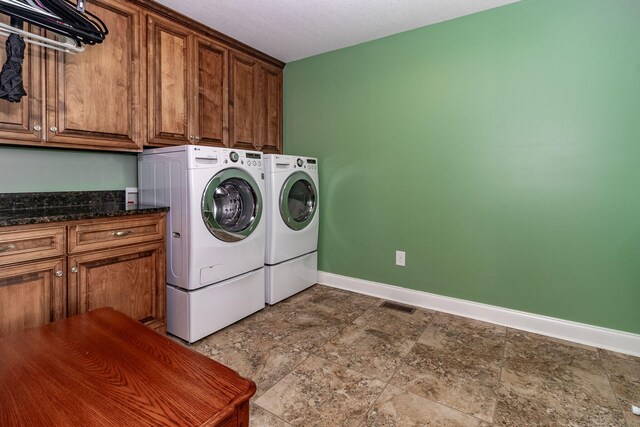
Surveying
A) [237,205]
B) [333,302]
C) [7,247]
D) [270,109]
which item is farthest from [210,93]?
[333,302]

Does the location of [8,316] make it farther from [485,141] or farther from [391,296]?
[485,141]

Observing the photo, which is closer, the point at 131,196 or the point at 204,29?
the point at 131,196

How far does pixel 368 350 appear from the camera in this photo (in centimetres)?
198

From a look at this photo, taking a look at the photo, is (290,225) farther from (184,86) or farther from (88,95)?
(88,95)

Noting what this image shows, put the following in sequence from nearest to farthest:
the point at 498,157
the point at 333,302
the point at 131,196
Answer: the point at 498,157
the point at 131,196
the point at 333,302

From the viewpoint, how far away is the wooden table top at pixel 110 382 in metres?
0.64

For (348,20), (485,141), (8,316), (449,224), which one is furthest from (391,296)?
(8,316)

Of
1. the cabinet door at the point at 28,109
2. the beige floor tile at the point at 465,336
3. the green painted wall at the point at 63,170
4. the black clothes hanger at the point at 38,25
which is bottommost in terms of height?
the beige floor tile at the point at 465,336

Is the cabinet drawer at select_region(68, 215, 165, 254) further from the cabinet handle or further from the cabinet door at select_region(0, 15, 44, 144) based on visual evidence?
the cabinet door at select_region(0, 15, 44, 144)

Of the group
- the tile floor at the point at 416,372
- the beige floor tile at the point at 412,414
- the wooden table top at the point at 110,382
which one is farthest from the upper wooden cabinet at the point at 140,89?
the beige floor tile at the point at 412,414

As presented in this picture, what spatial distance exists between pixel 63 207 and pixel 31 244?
66 cm

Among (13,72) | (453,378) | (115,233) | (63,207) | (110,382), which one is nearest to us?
(110,382)

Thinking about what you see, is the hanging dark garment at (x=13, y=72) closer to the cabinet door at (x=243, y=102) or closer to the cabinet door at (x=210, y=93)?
the cabinet door at (x=210, y=93)

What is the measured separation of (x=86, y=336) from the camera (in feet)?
3.17
